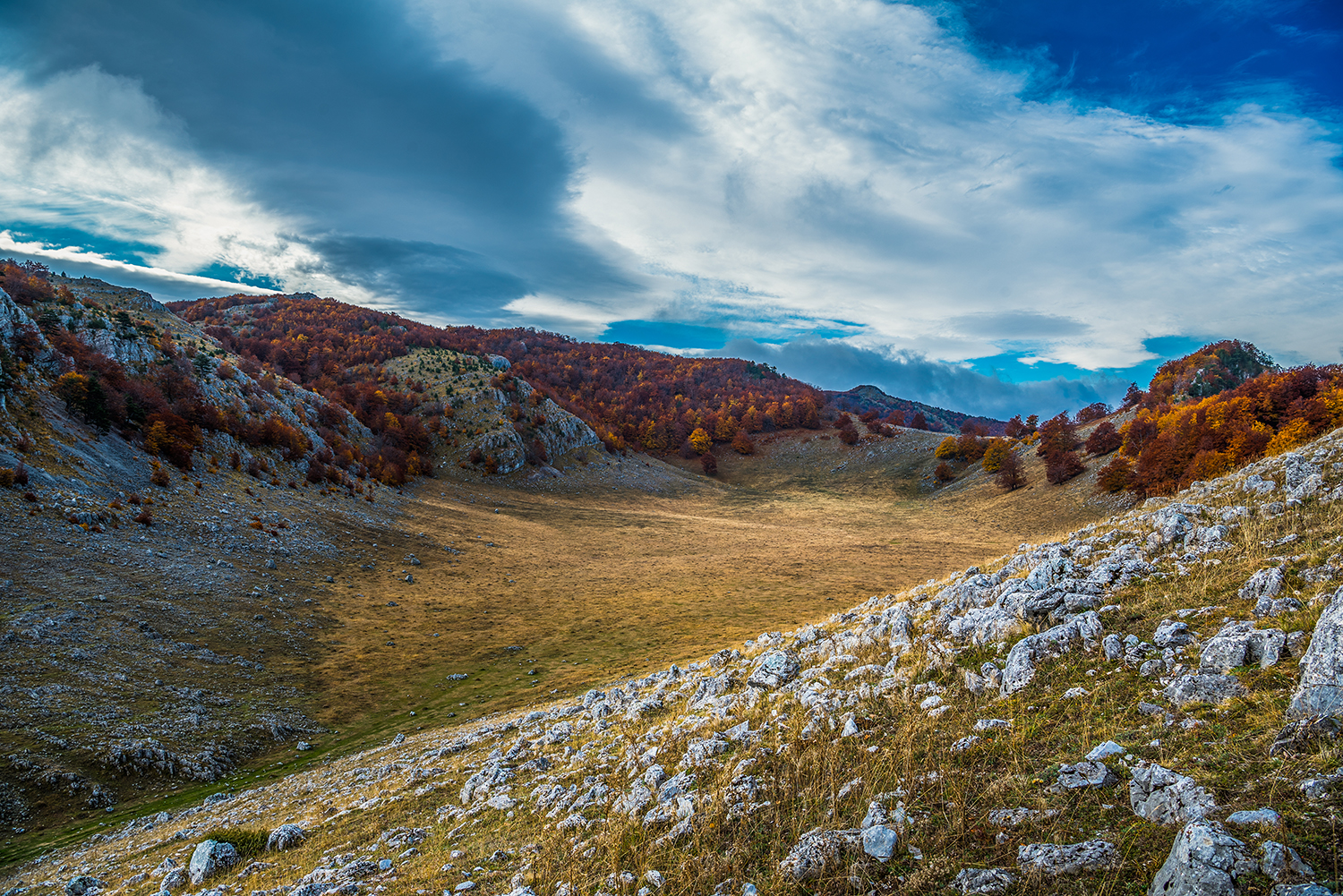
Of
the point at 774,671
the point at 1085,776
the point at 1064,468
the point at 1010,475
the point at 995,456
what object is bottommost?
the point at 774,671

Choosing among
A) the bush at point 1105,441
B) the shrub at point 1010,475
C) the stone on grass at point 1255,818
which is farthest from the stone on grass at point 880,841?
the shrub at point 1010,475

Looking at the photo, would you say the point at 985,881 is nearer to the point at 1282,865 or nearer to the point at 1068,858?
the point at 1068,858

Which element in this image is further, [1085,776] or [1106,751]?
[1106,751]

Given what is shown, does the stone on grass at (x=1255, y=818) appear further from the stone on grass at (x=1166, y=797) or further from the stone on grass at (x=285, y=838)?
the stone on grass at (x=285, y=838)

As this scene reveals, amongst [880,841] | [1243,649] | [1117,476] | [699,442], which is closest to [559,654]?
[880,841]

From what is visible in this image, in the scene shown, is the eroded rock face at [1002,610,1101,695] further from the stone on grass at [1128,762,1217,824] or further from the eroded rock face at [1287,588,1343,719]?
the stone on grass at [1128,762,1217,824]

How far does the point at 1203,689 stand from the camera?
17.7ft

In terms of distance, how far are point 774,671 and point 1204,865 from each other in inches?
312

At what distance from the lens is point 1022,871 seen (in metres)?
4.10

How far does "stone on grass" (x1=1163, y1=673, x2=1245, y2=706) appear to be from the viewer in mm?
5211

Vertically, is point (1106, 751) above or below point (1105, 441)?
below

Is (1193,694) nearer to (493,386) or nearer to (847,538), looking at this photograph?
(847,538)

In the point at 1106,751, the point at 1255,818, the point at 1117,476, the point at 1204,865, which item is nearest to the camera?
the point at 1204,865

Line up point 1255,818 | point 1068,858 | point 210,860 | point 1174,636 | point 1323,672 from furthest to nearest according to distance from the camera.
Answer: point 210,860, point 1174,636, point 1323,672, point 1068,858, point 1255,818
